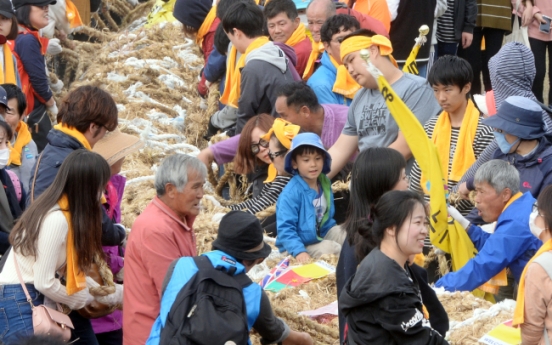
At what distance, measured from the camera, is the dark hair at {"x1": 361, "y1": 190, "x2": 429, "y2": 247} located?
3.48 meters

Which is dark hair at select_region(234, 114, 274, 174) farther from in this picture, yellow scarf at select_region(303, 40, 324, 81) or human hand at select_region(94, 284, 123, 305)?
human hand at select_region(94, 284, 123, 305)

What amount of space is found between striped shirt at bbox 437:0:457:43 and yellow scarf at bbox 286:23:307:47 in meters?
1.63

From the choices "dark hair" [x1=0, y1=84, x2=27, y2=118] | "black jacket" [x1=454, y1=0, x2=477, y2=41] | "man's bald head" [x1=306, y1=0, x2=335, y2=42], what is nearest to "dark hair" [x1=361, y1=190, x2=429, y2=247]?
"dark hair" [x1=0, y1=84, x2=27, y2=118]

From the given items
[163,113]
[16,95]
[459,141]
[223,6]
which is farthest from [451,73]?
[163,113]

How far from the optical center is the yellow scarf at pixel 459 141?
5680mm

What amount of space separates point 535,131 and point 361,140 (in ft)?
3.99

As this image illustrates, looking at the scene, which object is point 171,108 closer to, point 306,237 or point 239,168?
point 239,168

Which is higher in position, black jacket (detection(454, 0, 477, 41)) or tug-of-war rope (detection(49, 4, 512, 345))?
black jacket (detection(454, 0, 477, 41))

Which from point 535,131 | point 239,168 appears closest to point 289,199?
point 239,168

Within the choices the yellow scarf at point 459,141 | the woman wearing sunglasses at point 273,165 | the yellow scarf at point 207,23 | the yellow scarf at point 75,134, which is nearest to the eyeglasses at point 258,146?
the woman wearing sunglasses at point 273,165

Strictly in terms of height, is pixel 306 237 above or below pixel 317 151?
below

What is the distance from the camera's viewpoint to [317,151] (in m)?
5.42

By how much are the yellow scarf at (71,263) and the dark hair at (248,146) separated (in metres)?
2.11

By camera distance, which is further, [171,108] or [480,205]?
[171,108]
